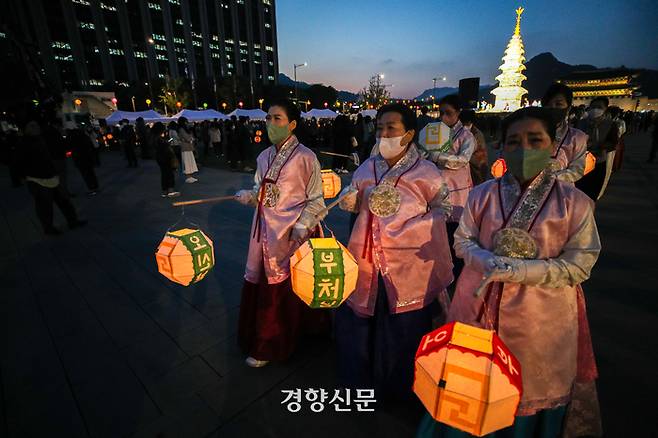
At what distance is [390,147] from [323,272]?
100 cm

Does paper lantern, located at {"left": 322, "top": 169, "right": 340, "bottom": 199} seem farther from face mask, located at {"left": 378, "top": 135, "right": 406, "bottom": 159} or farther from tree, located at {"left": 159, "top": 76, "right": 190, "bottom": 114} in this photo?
Result: tree, located at {"left": 159, "top": 76, "right": 190, "bottom": 114}

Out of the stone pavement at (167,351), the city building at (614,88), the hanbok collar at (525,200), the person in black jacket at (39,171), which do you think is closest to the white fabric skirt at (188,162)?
the person in black jacket at (39,171)

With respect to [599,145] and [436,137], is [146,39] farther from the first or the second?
[599,145]

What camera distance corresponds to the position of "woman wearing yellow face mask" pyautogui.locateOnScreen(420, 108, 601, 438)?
4.64 feet

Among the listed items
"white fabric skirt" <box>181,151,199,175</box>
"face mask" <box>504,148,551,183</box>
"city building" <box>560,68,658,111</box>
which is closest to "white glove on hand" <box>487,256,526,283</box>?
"face mask" <box>504,148,551,183</box>

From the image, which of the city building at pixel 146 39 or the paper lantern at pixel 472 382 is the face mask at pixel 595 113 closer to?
the paper lantern at pixel 472 382

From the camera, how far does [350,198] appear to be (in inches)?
86.7

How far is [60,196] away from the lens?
20.9 ft

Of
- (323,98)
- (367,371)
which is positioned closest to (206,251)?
(367,371)

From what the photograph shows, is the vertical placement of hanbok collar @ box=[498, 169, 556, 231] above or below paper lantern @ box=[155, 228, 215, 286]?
above

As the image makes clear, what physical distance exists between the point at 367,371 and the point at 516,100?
1906 inches

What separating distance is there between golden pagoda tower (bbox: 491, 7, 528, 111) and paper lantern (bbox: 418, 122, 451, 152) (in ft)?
143

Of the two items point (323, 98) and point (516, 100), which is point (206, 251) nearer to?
point (516, 100)

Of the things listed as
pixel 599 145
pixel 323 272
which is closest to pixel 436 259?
pixel 323 272
